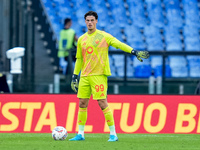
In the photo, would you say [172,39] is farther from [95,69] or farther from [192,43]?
[95,69]

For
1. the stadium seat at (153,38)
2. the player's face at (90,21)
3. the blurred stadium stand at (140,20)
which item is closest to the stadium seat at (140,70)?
the player's face at (90,21)

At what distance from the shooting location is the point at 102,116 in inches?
372

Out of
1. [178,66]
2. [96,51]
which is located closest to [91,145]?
[96,51]

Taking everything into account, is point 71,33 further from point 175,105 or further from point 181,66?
point 175,105

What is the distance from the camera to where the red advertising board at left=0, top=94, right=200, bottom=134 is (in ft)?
30.7

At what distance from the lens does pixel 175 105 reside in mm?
9453

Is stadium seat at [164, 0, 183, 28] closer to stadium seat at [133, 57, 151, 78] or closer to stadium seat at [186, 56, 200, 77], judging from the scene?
stadium seat at [133, 57, 151, 78]

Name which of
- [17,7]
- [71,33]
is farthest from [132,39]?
[17,7]

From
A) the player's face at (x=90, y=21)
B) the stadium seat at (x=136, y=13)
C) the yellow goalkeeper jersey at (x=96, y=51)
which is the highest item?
the stadium seat at (x=136, y=13)

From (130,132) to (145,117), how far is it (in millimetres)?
377

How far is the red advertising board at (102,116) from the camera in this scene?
936 centimetres

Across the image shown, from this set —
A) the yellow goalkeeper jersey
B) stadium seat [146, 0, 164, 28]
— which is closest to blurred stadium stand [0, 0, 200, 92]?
stadium seat [146, 0, 164, 28]

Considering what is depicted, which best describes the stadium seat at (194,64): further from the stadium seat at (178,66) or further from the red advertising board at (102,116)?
the red advertising board at (102,116)

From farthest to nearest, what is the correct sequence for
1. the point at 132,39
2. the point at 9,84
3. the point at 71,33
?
the point at 132,39 < the point at 71,33 < the point at 9,84
